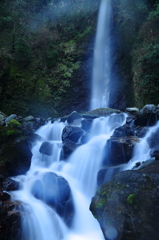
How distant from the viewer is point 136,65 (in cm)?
1345

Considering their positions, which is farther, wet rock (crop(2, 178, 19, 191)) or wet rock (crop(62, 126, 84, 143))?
wet rock (crop(62, 126, 84, 143))

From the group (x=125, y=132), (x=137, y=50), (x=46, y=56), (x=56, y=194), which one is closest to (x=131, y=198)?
(x=56, y=194)

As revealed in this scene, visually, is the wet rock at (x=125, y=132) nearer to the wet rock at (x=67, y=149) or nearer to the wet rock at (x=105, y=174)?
the wet rock at (x=67, y=149)

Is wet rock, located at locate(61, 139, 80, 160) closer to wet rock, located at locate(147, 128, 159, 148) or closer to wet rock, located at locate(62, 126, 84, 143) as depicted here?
wet rock, located at locate(62, 126, 84, 143)

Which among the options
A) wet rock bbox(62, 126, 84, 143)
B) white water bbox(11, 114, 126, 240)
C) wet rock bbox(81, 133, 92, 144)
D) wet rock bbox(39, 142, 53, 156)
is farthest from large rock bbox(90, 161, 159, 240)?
wet rock bbox(62, 126, 84, 143)

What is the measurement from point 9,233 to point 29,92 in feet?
43.7

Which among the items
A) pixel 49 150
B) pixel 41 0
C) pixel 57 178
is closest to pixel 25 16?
pixel 41 0

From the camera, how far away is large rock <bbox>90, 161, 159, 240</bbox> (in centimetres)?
249

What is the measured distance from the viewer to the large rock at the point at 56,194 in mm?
4410

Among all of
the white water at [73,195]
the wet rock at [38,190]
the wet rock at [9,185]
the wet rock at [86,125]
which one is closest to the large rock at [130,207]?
the white water at [73,195]

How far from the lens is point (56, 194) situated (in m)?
4.52

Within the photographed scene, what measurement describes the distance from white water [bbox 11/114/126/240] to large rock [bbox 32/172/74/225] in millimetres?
129

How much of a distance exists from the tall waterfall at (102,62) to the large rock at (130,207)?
43.4 ft

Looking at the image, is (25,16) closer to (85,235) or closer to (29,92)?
(29,92)
